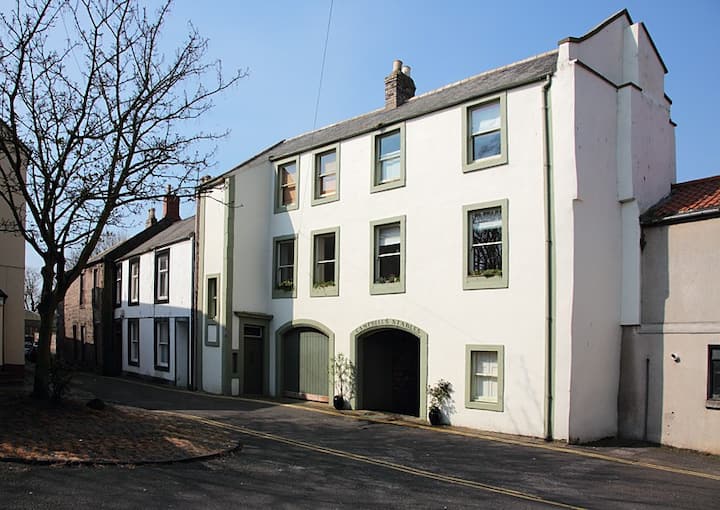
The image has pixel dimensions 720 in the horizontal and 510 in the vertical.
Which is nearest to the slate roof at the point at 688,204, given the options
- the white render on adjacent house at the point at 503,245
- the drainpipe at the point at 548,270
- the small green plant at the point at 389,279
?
the white render on adjacent house at the point at 503,245

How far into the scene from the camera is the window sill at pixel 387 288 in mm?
18256

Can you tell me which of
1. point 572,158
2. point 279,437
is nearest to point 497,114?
point 572,158

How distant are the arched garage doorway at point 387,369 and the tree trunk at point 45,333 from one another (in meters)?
8.63

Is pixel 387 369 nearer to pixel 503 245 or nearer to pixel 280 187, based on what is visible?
pixel 503 245

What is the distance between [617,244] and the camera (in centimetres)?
1594

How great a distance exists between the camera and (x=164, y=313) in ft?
86.8

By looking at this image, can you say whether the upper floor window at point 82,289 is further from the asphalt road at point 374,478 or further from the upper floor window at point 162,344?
the asphalt road at point 374,478

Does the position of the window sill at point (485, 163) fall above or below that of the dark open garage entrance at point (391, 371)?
above

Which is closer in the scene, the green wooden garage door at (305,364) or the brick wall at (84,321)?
the green wooden garage door at (305,364)

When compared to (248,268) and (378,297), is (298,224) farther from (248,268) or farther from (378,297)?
(378,297)

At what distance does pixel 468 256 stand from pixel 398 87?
7.31 metres

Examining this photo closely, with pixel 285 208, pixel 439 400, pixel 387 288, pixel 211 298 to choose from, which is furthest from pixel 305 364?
pixel 439 400

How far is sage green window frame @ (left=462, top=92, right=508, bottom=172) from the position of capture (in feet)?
53.4

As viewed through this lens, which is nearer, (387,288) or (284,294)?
(387,288)
